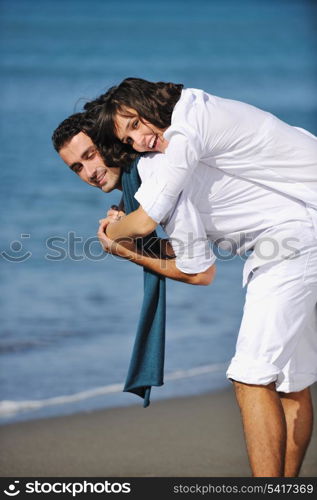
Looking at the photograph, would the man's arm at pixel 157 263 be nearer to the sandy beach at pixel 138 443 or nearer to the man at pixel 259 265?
the man at pixel 259 265

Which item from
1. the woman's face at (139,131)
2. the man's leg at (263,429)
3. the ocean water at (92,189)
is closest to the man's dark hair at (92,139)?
the woman's face at (139,131)

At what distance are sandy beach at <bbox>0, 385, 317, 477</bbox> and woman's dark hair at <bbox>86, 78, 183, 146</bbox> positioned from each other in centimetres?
148

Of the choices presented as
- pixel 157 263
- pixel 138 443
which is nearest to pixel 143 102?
pixel 157 263

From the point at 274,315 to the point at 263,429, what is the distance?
347 millimetres

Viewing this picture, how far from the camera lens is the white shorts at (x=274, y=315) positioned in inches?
105

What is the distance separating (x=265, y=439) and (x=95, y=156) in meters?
1.09

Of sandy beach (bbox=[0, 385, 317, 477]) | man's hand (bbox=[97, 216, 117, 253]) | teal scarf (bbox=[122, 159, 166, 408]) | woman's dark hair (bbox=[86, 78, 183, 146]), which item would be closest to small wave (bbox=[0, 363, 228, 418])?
sandy beach (bbox=[0, 385, 317, 477])

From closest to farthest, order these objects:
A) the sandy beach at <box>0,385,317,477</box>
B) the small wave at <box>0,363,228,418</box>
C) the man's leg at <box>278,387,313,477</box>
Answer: the man's leg at <box>278,387,313,477</box> < the sandy beach at <box>0,385,317,477</box> < the small wave at <box>0,363,228,418</box>

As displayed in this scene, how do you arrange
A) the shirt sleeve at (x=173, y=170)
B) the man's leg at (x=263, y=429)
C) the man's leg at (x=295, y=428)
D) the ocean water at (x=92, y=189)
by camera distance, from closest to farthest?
the shirt sleeve at (x=173, y=170), the man's leg at (x=263, y=429), the man's leg at (x=295, y=428), the ocean water at (x=92, y=189)

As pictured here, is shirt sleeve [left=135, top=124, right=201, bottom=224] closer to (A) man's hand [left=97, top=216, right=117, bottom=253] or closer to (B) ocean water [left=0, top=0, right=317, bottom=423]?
(A) man's hand [left=97, top=216, right=117, bottom=253]

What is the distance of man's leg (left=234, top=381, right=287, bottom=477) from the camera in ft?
8.73

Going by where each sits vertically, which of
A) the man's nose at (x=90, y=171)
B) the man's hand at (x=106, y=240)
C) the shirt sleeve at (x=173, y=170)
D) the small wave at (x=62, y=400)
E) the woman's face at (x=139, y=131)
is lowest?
the small wave at (x=62, y=400)

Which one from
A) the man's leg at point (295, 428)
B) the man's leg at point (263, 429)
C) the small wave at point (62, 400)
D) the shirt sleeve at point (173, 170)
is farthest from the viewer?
the small wave at point (62, 400)

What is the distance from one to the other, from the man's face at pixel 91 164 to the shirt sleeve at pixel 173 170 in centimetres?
39
